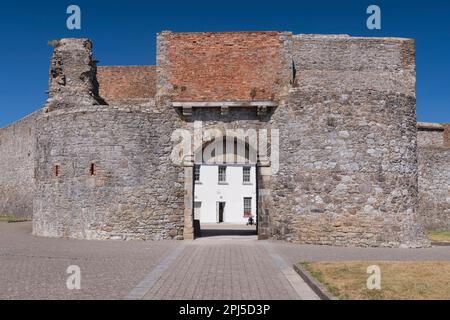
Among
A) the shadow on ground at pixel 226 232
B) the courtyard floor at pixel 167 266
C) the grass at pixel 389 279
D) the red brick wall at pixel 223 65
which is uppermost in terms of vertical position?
the red brick wall at pixel 223 65

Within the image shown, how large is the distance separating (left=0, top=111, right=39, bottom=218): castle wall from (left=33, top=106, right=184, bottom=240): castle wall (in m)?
18.7

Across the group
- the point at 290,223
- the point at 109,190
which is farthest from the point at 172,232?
the point at 290,223

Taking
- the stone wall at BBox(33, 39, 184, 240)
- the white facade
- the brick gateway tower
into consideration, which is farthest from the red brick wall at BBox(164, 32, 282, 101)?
the white facade

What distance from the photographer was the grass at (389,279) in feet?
27.9

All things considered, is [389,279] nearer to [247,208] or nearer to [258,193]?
[258,193]

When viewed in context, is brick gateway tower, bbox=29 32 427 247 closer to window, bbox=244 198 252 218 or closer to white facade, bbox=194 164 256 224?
white facade, bbox=194 164 256 224

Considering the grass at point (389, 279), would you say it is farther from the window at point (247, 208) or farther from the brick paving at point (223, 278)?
the window at point (247, 208)

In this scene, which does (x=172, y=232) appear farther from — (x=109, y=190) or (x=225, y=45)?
(x=225, y=45)

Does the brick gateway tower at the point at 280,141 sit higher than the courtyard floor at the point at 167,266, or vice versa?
the brick gateway tower at the point at 280,141

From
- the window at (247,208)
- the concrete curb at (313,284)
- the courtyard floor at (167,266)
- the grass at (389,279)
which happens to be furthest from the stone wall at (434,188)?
the window at (247,208)

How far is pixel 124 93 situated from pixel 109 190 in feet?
32.5

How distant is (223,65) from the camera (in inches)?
782

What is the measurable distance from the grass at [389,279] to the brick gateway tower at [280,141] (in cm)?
597

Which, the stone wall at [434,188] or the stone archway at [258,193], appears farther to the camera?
the stone wall at [434,188]
